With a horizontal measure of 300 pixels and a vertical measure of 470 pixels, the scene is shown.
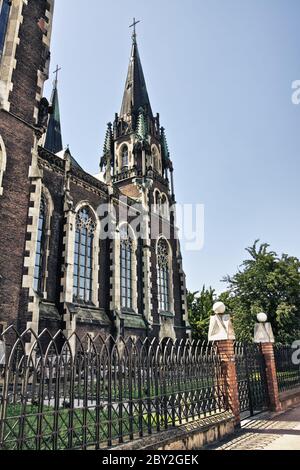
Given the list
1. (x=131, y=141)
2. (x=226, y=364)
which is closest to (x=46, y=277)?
(x=226, y=364)

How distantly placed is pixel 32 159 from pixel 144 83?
25106 millimetres

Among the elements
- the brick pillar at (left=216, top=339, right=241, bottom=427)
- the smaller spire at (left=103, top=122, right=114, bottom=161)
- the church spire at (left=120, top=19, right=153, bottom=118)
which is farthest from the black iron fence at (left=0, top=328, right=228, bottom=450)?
the church spire at (left=120, top=19, right=153, bottom=118)

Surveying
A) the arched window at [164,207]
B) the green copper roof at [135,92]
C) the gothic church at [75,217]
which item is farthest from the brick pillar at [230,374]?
the green copper roof at [135,92]

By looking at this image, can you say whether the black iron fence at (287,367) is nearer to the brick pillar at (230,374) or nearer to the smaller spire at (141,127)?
the brick pillar at (230,374)

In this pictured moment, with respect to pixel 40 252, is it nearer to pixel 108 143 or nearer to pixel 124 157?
pixel 124 157

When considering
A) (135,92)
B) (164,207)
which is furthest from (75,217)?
(135,92)

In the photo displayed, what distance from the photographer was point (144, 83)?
113 feet

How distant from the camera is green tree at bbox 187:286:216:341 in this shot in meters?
33.8

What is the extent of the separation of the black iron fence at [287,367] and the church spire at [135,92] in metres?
24.4

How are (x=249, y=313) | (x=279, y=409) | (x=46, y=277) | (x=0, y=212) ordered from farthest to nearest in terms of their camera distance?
1. (x=249, y=313)
2. (x=46, y=277)
3. (x=0, y=212)
4. (x=279, y=409)

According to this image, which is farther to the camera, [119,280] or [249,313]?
[249,313]

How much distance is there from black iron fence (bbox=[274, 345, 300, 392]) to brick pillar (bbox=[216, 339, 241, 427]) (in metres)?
3.66
